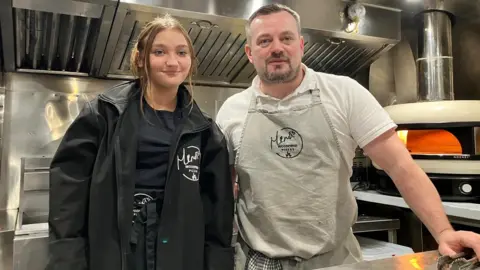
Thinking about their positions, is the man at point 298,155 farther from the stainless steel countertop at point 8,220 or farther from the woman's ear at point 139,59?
the stainless steel countertop at point 8,220

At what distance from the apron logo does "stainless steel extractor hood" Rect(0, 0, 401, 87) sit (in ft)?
2.78

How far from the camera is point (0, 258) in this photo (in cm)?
131

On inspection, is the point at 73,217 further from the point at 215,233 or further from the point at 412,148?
the point at 412,148

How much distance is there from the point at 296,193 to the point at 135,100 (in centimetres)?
48

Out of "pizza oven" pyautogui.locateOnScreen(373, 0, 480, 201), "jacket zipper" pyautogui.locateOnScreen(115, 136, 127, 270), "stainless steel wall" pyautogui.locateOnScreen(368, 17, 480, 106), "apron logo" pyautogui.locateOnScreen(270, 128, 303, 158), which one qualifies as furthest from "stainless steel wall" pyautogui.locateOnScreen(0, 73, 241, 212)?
"stainless steel wall" pyautogui.locateOnScreen(368, 17, 480, 106)

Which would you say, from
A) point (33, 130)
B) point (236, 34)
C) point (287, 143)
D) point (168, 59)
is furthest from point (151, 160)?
point (33, 130)

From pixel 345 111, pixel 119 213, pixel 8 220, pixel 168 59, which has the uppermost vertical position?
pixel 168 59

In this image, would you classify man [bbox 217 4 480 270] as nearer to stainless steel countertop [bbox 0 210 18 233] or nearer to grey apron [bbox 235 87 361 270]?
grey apron [bbox 235 87 361 270]

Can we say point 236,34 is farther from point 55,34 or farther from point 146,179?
point 146,179

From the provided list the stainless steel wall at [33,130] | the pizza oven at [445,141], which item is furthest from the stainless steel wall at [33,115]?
the pizza oven at [445,141]

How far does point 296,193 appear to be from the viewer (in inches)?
41.8

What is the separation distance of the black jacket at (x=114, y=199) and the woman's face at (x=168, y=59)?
9 cm

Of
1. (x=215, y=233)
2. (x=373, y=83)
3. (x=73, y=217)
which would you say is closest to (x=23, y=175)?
(x=73, y=217)

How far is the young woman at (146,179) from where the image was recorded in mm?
924
